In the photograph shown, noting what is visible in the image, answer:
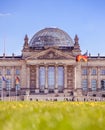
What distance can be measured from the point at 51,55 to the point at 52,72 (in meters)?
5.11

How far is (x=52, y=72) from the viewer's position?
122 m

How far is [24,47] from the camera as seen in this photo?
415 ft

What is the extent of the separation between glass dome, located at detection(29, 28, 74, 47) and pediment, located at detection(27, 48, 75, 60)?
10.4 m

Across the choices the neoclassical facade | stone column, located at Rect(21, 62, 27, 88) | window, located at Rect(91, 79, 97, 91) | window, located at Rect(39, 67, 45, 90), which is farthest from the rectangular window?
window, located at Rect(91, 79, 97, 91)

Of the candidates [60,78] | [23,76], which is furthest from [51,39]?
[23,76]

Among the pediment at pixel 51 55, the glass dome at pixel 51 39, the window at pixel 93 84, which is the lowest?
the window at pixel 93 84

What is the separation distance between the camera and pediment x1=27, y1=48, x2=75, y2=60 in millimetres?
119875

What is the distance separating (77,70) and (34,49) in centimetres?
1396

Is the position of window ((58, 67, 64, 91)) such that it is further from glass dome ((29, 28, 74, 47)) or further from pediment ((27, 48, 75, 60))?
glass dome ((29, 28, 74, 47))

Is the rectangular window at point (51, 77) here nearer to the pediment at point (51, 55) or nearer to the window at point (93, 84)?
the pediment at point (51, 55)

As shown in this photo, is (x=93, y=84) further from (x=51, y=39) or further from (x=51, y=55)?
(x=51, y=39)

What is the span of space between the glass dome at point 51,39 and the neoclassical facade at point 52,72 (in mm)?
3500

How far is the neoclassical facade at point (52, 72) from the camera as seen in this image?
395 feet

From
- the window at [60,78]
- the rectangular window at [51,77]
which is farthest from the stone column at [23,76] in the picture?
the window at [60,78]
